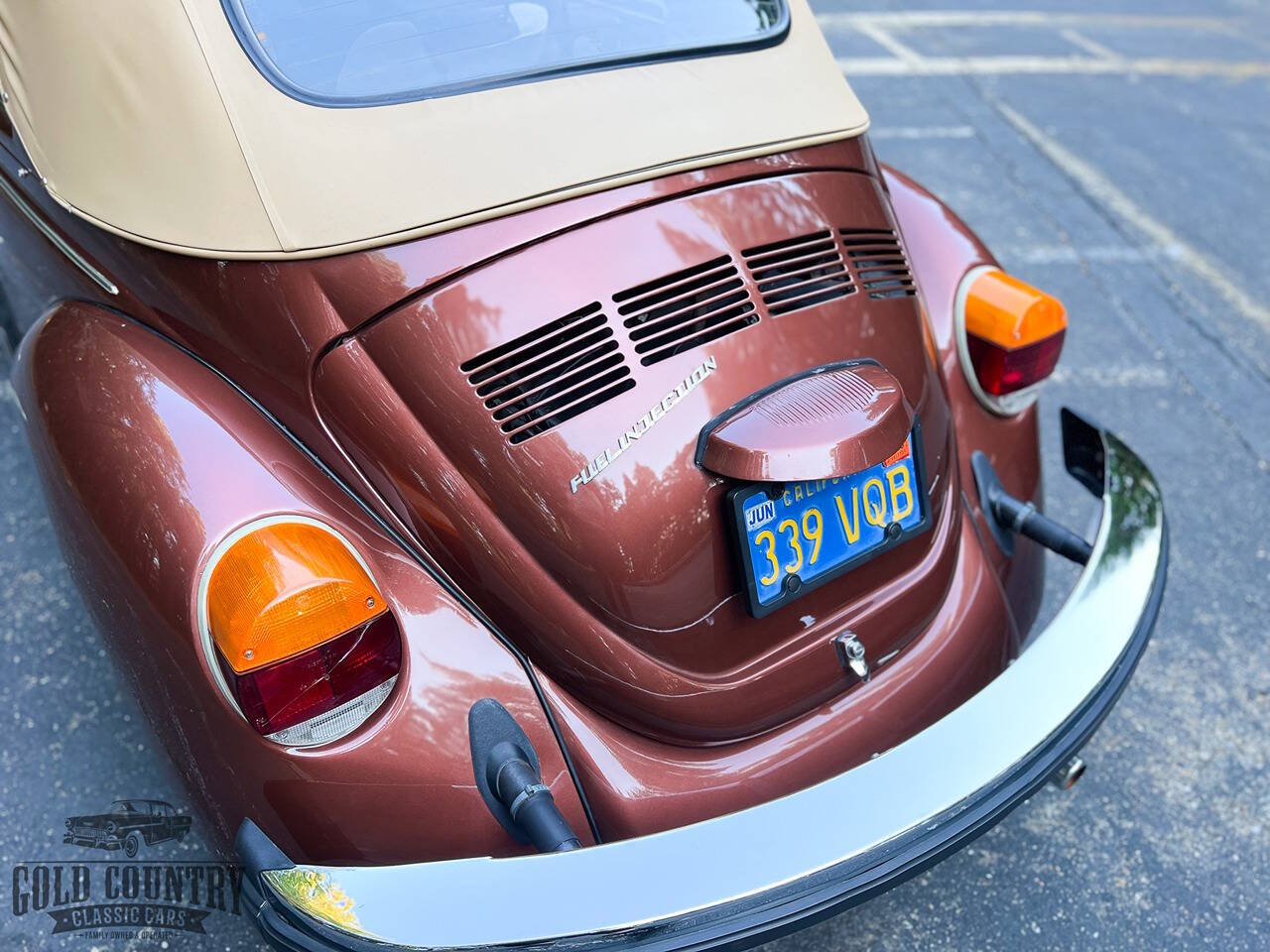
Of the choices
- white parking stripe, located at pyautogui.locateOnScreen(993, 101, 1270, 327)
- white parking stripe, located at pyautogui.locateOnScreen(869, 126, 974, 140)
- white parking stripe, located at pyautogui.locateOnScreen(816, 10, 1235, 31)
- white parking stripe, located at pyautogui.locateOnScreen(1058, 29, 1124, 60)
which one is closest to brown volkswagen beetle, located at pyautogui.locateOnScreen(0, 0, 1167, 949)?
white parking stripe, located at pyautogui.locateOnScreen(993, 101, 1270, 327)

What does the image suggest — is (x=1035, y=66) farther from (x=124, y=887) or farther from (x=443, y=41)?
(x=124, y=887)

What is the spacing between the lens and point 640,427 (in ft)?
5.48

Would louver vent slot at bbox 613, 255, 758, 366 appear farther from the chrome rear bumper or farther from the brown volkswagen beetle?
the chrome rear bumper

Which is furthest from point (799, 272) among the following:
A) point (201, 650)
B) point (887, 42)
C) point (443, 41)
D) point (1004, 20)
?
point (1004, 20)

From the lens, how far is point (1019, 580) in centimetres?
222

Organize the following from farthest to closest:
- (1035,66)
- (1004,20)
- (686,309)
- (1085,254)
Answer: (1004,20) < (1035,66) < (1085,254) < (686,309)

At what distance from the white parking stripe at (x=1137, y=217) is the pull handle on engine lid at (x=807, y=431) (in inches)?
149

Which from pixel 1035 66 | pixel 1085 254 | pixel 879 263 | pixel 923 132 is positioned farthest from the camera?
pixel 1035 66

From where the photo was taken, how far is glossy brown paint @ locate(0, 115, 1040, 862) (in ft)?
5.17

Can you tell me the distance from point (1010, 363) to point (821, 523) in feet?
2.53

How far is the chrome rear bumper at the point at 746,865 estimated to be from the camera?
1.42 meters

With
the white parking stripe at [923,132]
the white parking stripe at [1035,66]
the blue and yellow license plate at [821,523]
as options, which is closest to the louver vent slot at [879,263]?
the blue and yellow license plate at [821,523]

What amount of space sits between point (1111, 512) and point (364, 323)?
1501mm

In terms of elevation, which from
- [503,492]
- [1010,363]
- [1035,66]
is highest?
[503,492]
